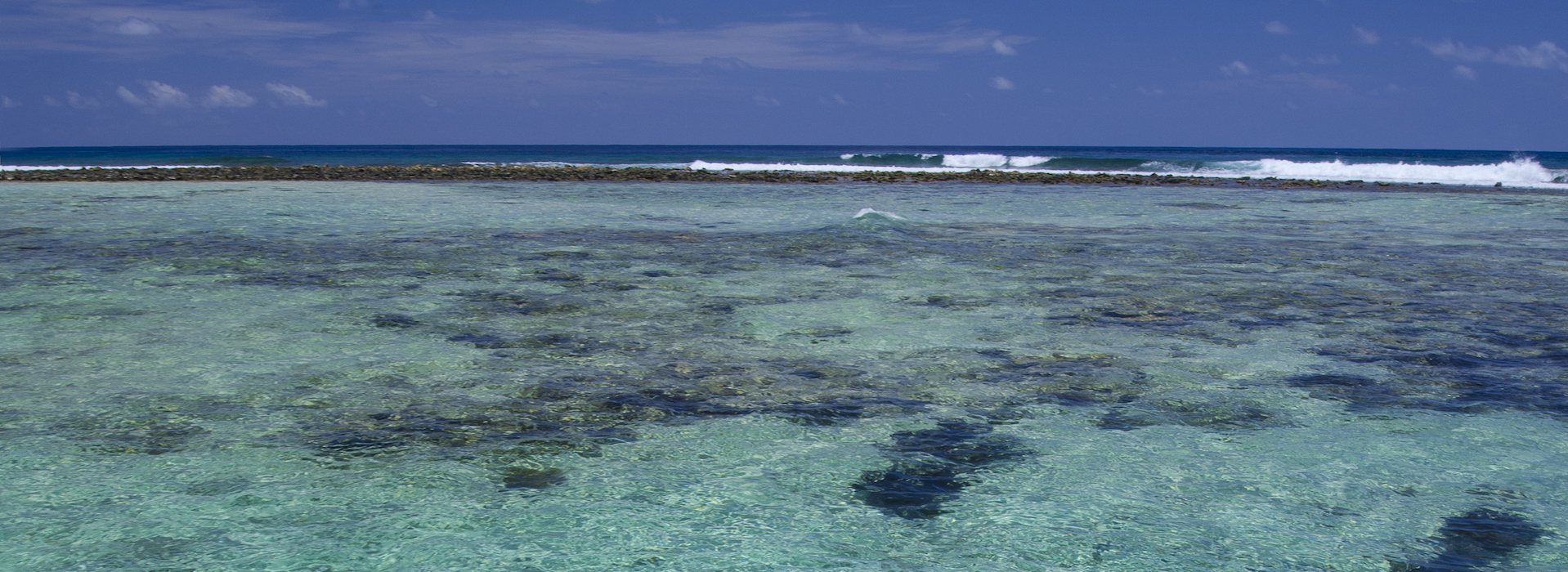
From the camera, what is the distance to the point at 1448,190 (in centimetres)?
2377

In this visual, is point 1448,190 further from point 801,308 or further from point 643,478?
point 643,478

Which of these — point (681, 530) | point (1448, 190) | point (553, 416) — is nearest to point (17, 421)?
point (553, 416)

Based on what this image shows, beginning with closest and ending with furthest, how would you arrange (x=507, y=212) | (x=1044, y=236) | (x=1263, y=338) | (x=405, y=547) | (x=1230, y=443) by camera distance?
(x=405, y=547), (x=1230, y=443), (x=1263, y=338), (x=1044, y=236), (x=507, y=212)

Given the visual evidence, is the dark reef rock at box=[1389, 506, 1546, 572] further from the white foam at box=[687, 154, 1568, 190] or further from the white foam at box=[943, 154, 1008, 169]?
the white foam at box=[943, 154, 1008, 169]

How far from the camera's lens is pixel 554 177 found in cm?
2566

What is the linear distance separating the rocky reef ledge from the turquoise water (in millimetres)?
17113

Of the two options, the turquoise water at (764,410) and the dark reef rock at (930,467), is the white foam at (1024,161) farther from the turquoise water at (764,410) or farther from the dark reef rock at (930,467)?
the dark reef rock at (930,467)

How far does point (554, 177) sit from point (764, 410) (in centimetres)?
2267

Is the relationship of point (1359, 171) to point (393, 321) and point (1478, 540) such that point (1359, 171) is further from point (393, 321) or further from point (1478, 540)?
point (1478, 540)

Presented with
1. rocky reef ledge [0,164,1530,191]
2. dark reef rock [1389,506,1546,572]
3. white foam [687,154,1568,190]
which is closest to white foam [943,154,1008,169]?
white foam [687,154,1568,190]

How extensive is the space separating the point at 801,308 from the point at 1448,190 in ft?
75.4

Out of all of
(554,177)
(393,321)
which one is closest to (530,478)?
(393,321)

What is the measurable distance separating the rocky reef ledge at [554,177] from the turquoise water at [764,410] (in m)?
17.1

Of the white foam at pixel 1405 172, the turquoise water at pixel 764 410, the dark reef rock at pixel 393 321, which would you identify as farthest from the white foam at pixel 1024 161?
the dark reef rock at pixel 393 321
